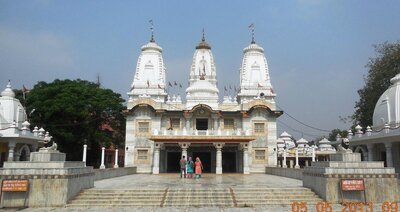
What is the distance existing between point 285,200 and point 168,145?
20.7 m

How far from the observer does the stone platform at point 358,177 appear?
44.8ft

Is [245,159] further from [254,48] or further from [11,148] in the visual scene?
[11,148]

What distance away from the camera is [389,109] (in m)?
26.1

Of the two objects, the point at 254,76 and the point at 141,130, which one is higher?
the point at 254,76

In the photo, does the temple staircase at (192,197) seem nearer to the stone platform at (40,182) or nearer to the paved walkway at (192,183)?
the stone platform at (40,182)

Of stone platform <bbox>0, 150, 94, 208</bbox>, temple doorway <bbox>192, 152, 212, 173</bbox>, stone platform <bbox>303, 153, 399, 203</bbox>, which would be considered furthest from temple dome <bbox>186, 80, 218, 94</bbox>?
stone platform <bbox>0, 150, 94, 208</bbox>

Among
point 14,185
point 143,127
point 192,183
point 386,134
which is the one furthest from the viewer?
point 143,127

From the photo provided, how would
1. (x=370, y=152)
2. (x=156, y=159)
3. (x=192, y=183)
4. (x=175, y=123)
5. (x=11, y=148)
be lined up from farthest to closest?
(x=175, y=123)
(x=156, y=159)
(x=370, y=152)
(x=11, y=148)
(x=192, y=183)

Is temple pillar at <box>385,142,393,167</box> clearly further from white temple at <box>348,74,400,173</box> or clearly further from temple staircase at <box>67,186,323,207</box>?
temple staircase at <box>67,186,323,207</box>

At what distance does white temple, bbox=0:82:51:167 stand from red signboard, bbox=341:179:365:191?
72.7 feet

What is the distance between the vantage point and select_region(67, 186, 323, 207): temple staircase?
13447 millimetres

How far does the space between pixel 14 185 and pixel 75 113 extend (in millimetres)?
21793

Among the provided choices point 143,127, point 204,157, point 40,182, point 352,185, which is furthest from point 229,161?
point 40,182

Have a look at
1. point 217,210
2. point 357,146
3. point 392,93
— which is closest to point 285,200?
point 217,210
